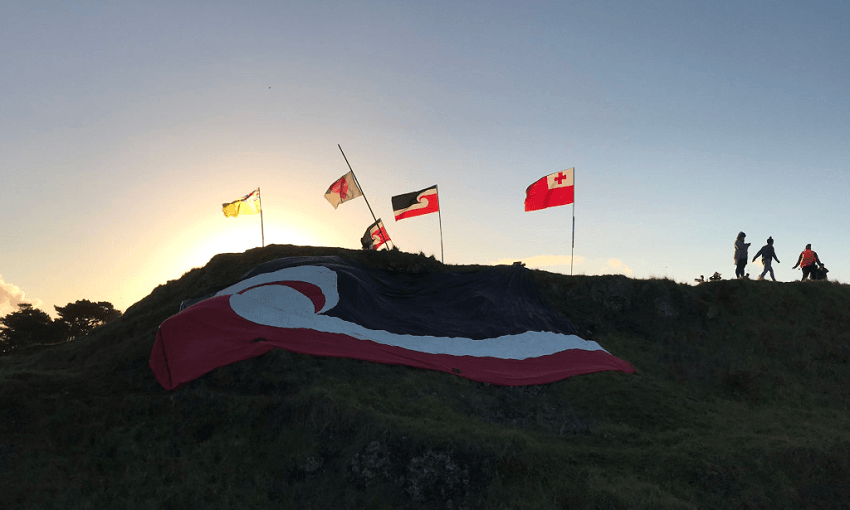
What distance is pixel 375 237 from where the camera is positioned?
26719 millimetres

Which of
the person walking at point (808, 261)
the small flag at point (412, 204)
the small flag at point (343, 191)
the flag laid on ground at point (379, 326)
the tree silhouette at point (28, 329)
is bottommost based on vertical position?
the tree silhouette at point (28, 329)

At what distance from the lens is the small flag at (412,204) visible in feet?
81.9

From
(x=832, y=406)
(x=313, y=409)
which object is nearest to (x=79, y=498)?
(x=313, y=409)

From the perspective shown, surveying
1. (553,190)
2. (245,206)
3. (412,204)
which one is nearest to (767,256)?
(553,190)

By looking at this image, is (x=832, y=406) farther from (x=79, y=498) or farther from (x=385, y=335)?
(x=79, y=498)

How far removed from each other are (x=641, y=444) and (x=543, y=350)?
17.0 ft

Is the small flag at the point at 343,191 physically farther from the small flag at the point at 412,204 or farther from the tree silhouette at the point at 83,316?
the tree silhouette at the point at 83,316

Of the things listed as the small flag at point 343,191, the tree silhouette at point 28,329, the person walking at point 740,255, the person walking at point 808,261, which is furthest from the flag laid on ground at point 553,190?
the tree silhouette at point 28,329

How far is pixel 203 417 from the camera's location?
44.7 feet

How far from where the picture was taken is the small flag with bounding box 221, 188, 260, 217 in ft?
87.5

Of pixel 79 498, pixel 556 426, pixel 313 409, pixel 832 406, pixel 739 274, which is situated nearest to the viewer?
pixel 79 498

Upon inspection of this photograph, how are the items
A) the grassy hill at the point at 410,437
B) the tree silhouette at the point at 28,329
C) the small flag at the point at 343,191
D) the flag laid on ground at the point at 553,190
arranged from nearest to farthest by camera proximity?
the grassy hill at the point at 410,437, the flag laid on ground at the point at 553,190, the small flag at the point at 343,191, the tree silhouette at the point at 28,329

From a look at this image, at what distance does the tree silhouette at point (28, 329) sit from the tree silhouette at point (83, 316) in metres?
0.66

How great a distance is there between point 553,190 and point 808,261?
14141mm
